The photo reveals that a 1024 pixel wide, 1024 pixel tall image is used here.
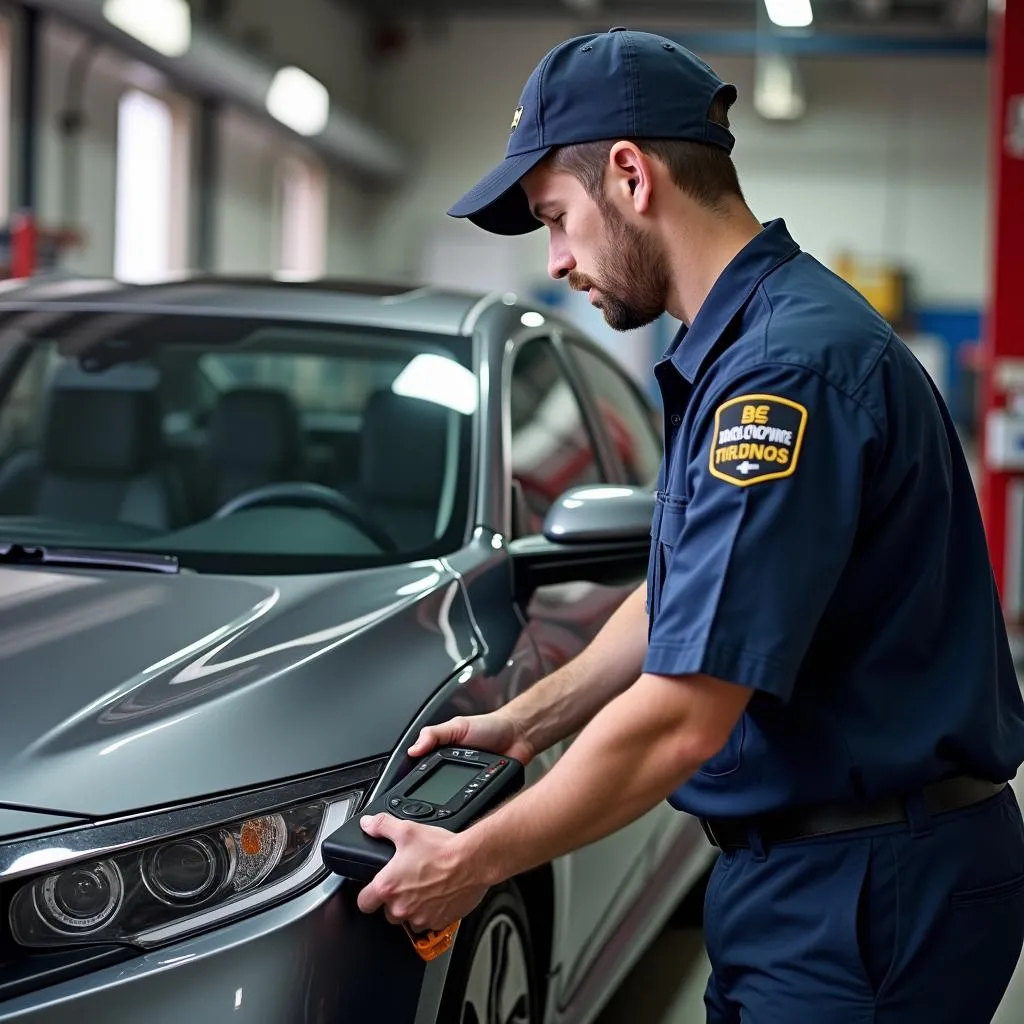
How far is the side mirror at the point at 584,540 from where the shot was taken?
6.88 feet

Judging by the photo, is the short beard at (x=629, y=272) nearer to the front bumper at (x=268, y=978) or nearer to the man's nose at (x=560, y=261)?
the man's nose at (x=560, y=261)

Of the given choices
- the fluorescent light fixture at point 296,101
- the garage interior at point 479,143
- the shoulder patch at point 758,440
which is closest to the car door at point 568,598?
the shoulder patch at point 758,440

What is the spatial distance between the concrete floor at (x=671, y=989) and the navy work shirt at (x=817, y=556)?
1400 mm

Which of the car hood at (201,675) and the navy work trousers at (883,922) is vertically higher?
the car hood at (201,675)

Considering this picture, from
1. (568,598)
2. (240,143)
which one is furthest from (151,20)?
(568,598)

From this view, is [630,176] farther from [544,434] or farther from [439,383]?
[544,434]

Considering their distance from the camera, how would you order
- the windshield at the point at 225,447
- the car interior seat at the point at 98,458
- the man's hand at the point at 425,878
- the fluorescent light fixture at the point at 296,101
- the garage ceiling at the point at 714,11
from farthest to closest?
the garage ceiling at the point at 714,11, the fluorescent light fixture at the point at 296,101, the car interior seat at the point at 98,458, the windshield at the point at 225,447, the man's hand at the point at 425,878

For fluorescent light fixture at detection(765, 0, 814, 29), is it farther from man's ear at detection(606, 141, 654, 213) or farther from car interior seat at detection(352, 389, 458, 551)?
man's ear at detection(606, 141, 654, 213)

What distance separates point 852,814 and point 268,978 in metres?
0.55

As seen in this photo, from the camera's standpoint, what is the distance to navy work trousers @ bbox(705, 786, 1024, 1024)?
1.29 meters

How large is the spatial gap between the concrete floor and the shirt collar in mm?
1680

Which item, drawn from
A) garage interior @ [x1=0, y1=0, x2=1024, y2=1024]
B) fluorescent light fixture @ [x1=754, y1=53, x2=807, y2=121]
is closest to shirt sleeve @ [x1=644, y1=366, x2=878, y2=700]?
garage interior @ [x1=0, y1=0, x2=1024, y2=1024]

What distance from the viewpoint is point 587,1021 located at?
218 cm

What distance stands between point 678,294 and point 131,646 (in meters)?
0.74
